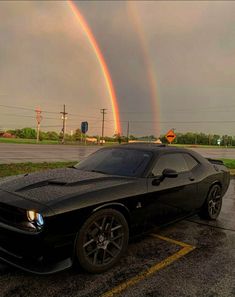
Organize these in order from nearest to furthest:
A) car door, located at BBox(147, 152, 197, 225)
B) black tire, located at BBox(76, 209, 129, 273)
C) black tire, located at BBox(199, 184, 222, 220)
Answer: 1. black tire, located at BBox(76, 209, 129, 273)
2. car door, located at BBox(147, 152, 197, 225)
3. black tire, located at BBox(199, 184, 222, 220)

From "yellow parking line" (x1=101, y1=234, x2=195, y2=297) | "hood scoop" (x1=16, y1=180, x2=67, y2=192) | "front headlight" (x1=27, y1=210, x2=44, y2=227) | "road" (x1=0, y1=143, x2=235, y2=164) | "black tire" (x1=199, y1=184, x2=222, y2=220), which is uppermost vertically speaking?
"hood scoop" (x1=16, y1=180, x2=67, y2=192)

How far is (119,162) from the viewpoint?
4547mm

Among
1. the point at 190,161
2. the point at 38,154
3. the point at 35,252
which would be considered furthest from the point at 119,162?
the point at 38,154

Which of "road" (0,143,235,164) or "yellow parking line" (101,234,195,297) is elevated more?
"yellow parking line" (101,234,195,297)

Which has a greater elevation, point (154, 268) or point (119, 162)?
point (119, 162)

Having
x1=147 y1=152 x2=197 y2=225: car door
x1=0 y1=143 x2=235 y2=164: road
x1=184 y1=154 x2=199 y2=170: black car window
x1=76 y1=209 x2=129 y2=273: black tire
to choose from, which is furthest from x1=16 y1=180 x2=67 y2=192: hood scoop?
x1=0 y1=143 x2=235 y2=164: road

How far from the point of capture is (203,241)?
4570 mm

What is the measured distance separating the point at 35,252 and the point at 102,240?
83 cm

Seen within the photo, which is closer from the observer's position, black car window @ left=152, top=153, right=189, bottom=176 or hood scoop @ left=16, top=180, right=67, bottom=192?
hood scoop @ left=16, top=180, right=67, bottom=192

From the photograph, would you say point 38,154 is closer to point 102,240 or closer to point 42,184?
point 42,184

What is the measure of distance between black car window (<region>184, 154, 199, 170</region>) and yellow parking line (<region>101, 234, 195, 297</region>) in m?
1.37

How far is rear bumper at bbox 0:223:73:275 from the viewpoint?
292 centimetres

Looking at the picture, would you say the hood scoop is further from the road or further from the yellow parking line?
the road

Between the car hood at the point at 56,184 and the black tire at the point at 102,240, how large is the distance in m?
0.36
